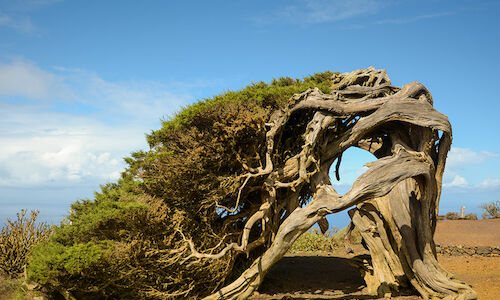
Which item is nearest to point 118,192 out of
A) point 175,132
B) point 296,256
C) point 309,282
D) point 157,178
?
point 157,178

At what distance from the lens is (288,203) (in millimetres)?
10742

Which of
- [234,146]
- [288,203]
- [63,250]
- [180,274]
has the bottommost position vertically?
[180,274]

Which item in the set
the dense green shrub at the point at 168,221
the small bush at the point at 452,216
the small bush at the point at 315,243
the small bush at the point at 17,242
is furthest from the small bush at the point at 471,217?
the small bush at the point at 17,242

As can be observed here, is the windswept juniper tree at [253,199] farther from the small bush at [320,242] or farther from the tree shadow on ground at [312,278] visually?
the small bush at [320,242]

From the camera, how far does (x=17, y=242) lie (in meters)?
15.2

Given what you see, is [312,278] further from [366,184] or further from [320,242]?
[320,242]

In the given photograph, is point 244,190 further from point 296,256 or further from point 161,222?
point 296,256

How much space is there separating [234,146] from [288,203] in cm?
223

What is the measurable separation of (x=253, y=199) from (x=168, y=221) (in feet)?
8.20

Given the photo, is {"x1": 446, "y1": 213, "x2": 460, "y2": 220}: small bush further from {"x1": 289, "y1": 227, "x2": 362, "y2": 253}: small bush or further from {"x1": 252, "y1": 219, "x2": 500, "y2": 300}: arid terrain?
{"x1": 289, "y1": 227, "x2": 362, "y2": 253}: small bush

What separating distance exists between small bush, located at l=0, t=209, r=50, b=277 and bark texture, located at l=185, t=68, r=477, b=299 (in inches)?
355

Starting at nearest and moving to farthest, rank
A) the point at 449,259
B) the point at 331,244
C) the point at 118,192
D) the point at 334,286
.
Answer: the point at 118,192 < the point at 334,286 < the point at 449,259 < the point at 331,244

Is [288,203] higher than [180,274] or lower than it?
higher

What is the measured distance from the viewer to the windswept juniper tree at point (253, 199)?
930cm
